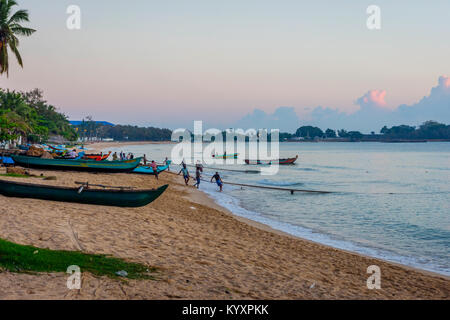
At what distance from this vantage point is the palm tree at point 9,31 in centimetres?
2816

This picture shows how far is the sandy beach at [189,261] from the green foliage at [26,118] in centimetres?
2663

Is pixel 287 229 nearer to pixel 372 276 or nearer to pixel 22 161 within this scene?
pixel 372 276


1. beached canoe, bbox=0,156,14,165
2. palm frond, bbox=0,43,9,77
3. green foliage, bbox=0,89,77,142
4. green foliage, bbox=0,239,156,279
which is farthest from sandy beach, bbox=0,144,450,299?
green foliage, bbox=0,89,77,142

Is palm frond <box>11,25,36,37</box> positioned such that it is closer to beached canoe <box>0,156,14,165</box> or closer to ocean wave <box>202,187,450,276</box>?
beached canoe <box>0,156,14,165</box>

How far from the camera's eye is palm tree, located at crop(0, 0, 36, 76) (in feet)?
92.4

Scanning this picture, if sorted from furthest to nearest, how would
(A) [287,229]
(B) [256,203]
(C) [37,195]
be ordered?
(B) [256,203] → (A) [287,229] → (C) [37,195]

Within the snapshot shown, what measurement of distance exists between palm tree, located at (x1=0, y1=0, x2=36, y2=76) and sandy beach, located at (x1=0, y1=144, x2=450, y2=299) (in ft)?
62.8

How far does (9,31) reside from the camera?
28.4m

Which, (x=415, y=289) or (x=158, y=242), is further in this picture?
(x=158, y=242)

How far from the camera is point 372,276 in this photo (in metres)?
9.47

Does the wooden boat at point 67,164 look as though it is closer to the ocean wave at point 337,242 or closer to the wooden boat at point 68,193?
the ocean wave at point 337,242
